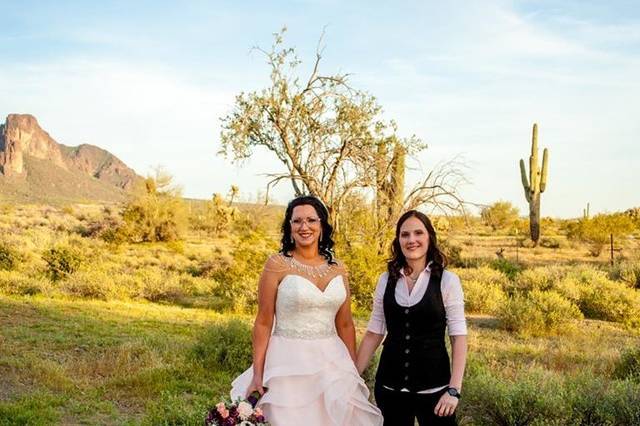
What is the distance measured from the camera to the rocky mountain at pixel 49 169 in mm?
85312

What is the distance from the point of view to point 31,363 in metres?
9.05

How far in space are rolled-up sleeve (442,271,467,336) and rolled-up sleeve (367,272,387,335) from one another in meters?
0.38

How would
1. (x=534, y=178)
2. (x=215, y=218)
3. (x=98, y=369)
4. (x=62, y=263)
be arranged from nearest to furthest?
(x=98, y=369) < (x=62, y=263) < (x=534, y=178) < (x=215, y=218)

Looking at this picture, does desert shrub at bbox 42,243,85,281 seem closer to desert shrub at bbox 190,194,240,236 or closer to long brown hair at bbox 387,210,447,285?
long brown hair at bbox 387,210,447,285

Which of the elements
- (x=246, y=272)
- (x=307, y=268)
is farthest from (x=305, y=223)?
(x=246, y=272)

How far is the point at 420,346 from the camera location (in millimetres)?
3771

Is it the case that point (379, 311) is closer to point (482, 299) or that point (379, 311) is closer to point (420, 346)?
point (420, 346)

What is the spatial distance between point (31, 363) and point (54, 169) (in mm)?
93276

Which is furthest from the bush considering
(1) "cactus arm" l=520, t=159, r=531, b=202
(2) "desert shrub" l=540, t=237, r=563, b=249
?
(2) "desert shrub" l=540, t=237, r=563, b=249

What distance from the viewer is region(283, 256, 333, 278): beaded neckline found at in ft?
Result: 14.0

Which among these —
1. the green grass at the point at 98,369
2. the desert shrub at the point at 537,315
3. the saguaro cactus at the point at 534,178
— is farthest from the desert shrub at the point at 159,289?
the saguaro cactus at the point at 534,178

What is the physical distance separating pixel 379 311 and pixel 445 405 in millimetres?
701

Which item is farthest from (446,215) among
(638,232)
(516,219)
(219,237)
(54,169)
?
(54,169)

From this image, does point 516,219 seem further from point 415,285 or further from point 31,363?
point 415,285
